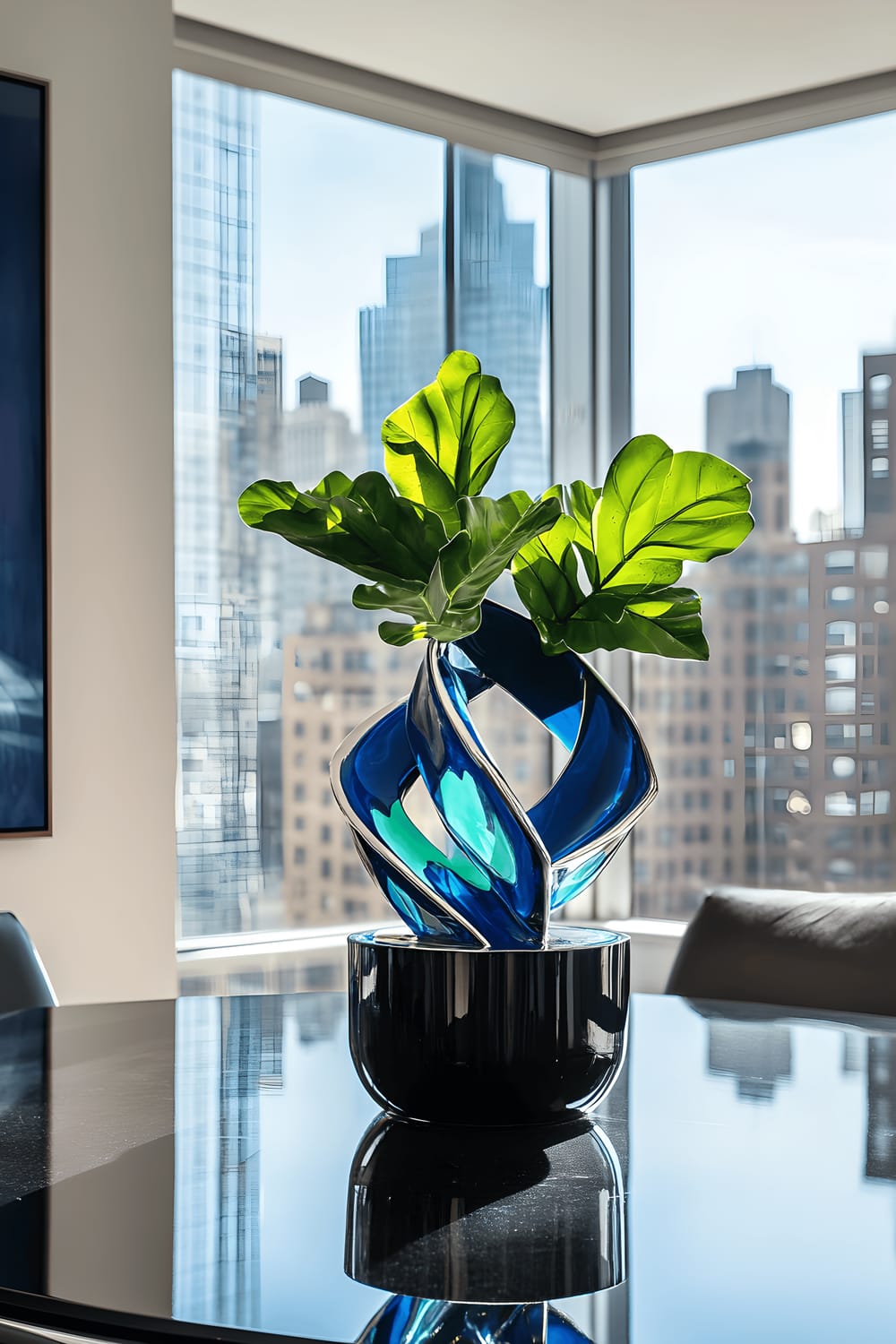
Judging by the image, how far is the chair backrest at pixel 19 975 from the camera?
6.84 feet

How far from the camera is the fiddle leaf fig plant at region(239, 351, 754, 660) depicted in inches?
46.4

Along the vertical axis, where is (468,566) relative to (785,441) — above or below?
below

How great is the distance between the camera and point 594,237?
4.60 metres

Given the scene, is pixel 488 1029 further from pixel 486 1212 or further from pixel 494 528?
pixel 494 528

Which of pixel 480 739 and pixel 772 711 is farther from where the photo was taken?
pixel 772 711

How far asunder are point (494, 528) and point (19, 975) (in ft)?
4.05

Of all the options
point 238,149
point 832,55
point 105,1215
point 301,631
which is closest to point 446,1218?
point 105,1215

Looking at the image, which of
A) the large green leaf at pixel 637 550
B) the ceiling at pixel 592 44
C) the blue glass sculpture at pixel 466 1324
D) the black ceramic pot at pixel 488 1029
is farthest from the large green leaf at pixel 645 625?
the ceiling at pixel 592 44

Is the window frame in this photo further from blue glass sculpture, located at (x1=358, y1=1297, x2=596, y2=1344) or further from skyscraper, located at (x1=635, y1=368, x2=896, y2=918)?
blue glass sculpture, located at (x1=358, y1=1297, x2=596, y2=1344)

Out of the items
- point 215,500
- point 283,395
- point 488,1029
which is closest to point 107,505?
point 215,500

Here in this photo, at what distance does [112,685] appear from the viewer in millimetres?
3145

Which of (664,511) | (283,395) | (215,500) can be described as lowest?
(664,511)

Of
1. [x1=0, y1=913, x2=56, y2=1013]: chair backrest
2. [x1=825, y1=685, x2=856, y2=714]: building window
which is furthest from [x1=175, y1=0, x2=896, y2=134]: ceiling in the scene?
[x1=0, y1=913, x2=56, y2=1013]: chair backrest

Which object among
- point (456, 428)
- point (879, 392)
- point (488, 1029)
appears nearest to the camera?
point (488, 1029)
